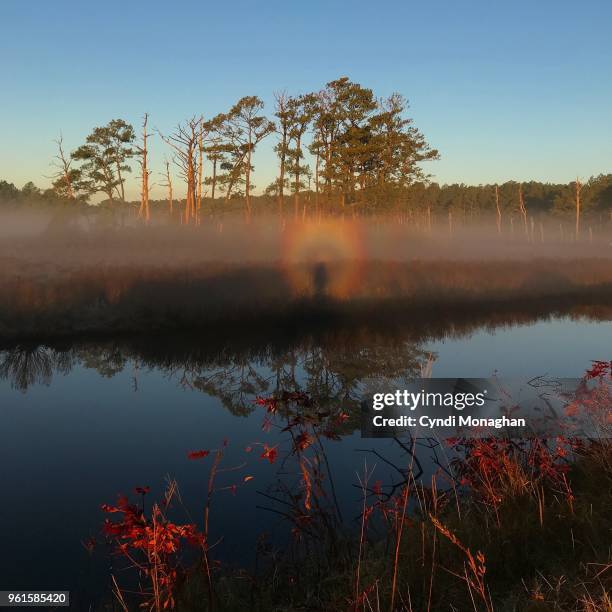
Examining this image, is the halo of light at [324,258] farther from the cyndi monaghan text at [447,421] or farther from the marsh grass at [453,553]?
the marsh grass at [453,553]

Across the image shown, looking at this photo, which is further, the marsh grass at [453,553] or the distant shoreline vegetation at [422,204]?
the distant shoreline vegetation at [422,204]

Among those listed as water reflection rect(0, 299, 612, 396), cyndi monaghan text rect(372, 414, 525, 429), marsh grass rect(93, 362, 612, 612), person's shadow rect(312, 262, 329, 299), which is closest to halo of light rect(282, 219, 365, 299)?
person's shadow rect(312, 262, 329, 299)

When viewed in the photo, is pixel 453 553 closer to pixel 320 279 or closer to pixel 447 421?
pixel 447 421

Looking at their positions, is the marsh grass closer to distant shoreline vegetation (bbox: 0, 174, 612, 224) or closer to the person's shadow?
the person's shadow

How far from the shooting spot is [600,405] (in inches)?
217

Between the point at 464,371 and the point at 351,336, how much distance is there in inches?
179

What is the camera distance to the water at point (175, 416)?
17.8 feet

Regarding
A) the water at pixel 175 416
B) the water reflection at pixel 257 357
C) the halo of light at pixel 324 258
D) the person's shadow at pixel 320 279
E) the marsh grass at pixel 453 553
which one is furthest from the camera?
the halo of light at pixel 324 258

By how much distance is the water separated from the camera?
17.8 ft

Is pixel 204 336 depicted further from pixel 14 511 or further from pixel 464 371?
pixel 14 511

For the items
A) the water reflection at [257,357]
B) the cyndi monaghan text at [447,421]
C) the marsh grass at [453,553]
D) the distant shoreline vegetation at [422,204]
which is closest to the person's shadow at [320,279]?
the water reflection at [257,357]

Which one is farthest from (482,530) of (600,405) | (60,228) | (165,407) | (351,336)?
(60,228)

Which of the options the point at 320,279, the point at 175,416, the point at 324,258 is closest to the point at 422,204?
the point at 324,258

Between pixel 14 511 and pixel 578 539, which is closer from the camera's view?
pixel 578 539
